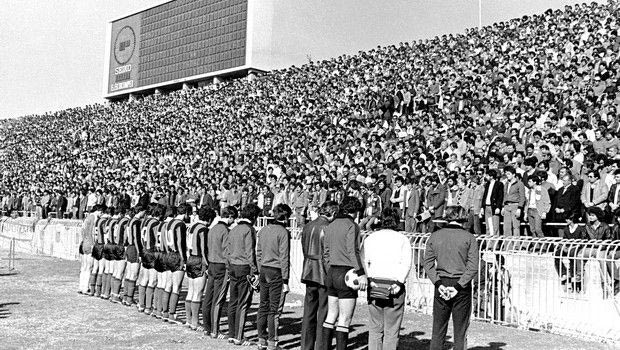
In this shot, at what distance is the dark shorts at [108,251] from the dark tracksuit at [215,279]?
377cm

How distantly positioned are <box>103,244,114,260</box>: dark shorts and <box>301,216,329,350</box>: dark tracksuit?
19.5 ft

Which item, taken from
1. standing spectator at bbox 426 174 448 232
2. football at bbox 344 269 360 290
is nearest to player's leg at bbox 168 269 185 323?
football at bbox 344 269 360 290

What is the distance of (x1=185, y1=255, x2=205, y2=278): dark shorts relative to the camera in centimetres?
1058

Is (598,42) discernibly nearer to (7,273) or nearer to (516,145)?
(516,145)

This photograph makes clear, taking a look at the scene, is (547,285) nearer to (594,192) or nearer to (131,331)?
(594,192)

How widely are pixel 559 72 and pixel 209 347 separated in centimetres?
1306

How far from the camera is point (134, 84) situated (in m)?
61.0

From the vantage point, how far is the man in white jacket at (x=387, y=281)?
24.6ft

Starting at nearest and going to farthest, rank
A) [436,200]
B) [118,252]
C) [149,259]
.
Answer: [149,259] < [118,252] < [436,200]

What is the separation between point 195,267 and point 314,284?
2697 mm

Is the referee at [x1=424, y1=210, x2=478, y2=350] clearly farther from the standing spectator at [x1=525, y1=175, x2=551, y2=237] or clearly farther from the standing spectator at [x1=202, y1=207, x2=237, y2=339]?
the standing spectator at [x1=525, y1=175, x2=551, y2=237]

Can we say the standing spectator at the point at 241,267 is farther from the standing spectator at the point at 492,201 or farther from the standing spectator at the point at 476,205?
the standing spectator at the point at 476,205

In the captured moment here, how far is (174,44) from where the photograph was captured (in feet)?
189

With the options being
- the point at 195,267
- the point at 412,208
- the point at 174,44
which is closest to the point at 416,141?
the point at 412,208
